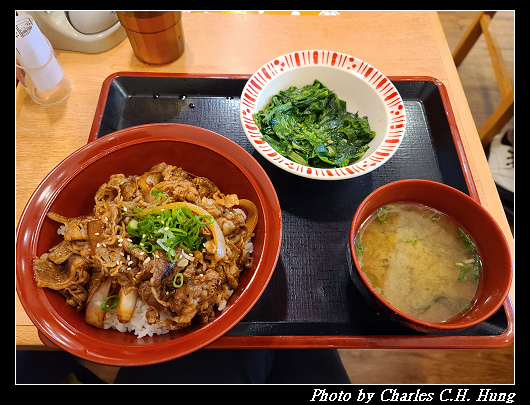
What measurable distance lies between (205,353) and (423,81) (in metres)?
2.03

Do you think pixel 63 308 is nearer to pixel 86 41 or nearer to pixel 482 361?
pixel 86 41

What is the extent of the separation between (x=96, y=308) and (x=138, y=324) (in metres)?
0.17

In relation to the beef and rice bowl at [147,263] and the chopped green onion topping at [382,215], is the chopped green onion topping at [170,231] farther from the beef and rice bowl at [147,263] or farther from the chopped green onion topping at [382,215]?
the chopped green onion topping at [382,215]

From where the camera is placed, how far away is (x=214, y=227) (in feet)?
4.66

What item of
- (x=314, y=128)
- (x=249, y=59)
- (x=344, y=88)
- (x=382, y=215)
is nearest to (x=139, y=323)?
(x=382, y=215)

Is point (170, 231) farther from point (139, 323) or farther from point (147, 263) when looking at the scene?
point (139, 323)

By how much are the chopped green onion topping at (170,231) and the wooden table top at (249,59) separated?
91cm

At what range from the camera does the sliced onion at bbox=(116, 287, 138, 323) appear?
1365 mm

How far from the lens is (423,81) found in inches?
87.0

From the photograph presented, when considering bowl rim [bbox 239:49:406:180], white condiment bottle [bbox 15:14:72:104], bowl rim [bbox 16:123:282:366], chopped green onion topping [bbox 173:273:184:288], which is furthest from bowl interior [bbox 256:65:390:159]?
white condiment bottle [bbox 15:14:72:104]

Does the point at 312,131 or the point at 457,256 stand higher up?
the point at 312,131

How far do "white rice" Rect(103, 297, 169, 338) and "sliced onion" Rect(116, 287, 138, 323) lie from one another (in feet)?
0.10

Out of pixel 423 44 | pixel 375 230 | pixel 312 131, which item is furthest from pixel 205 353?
pixel 423 44

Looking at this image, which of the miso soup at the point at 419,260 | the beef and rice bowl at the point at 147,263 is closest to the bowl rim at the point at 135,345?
the beef and rice bowl at the point at 147,263
